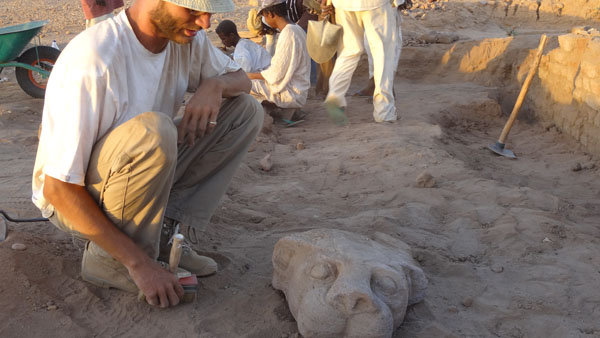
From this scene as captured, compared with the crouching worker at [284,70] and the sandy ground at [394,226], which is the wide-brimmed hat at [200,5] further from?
the crouching worker at [284,70]

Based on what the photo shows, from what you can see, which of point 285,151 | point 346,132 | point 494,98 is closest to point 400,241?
point 285,151

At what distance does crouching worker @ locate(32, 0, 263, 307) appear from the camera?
6.48ft

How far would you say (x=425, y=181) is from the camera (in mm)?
3648

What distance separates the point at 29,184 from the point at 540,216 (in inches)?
112

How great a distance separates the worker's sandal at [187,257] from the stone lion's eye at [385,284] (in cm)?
74

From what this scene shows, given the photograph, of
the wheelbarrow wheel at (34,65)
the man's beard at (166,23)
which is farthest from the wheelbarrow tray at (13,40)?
the man's beard at (166,23)

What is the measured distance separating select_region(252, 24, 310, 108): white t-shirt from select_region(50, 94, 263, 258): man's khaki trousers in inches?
110

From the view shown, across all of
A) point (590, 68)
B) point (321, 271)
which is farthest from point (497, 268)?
point (590, 68)

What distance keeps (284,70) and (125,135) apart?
3410 millimetres

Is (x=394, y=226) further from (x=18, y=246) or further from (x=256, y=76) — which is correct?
(x=256, y=76)

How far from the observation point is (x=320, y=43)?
5477mm

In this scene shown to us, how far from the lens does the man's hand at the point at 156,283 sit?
209 centimetres

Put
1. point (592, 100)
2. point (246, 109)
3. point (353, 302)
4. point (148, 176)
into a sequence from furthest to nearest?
point (592, 100)
point (246, 109)
point (148, 176)
point (353, 302)

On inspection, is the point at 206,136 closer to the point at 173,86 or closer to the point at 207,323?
the point at 173,86
